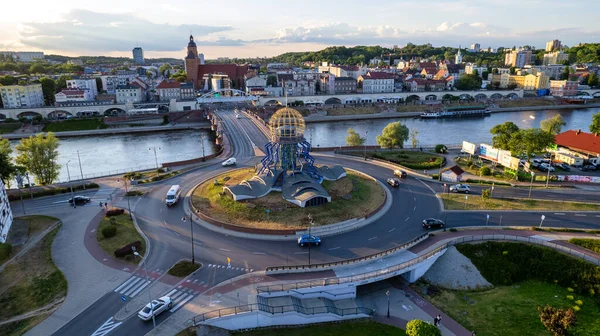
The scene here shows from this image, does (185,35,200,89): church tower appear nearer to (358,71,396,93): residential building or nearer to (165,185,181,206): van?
(358,71,396,93): residential building

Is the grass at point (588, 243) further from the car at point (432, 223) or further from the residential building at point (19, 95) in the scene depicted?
the residential building at point (19, 95)

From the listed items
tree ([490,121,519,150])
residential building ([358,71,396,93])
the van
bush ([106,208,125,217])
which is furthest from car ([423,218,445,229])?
residential building ([358,71,396,93])

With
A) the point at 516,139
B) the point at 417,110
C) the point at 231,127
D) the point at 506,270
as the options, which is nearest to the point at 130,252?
the point at 506,270

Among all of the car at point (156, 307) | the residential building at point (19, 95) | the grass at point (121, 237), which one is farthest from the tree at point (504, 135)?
the residential building at point (19, 95)

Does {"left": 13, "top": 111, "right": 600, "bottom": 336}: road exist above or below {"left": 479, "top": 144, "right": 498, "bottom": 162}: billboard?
below

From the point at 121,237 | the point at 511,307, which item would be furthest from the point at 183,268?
the point at 511,307

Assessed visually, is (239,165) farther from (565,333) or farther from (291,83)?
(291,83)

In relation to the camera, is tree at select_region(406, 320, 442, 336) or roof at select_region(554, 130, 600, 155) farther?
roof at select_region(554, 130, 600, 155)
